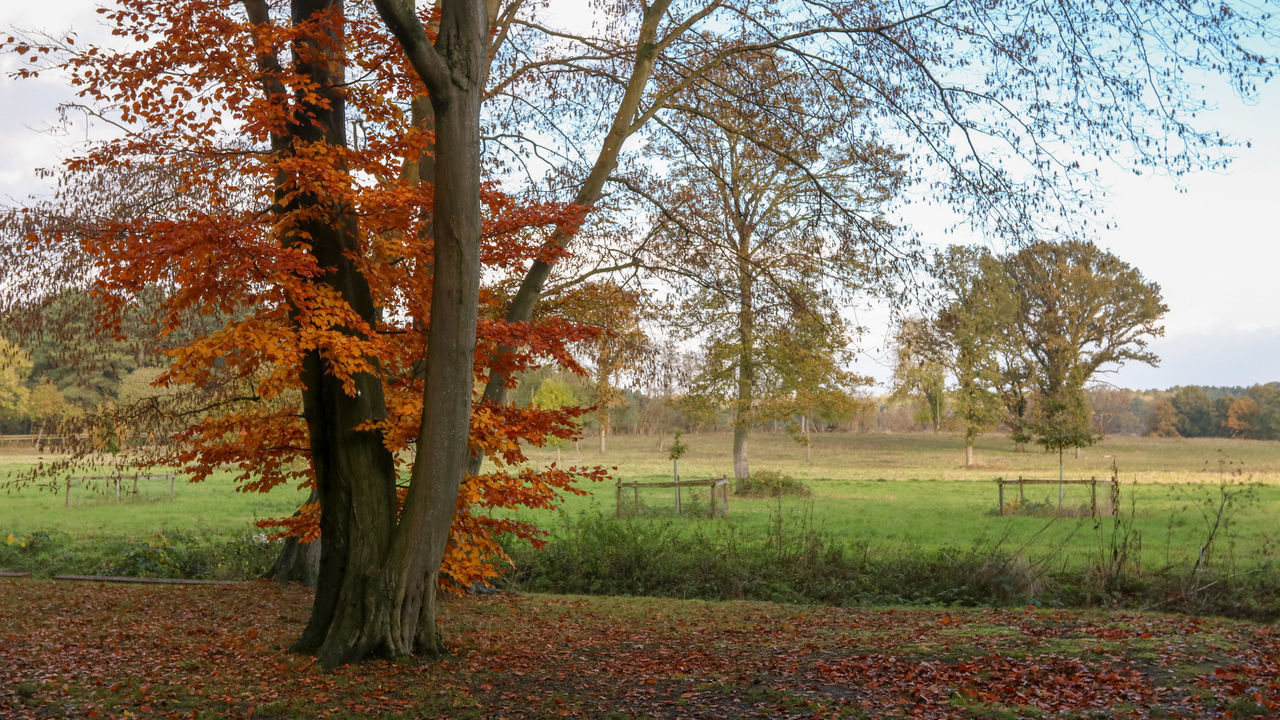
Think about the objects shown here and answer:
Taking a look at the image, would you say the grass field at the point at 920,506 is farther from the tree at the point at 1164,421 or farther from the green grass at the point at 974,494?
the tree at the point at 1164,421

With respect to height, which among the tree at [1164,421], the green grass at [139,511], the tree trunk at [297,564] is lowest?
the green grass at [139,511]

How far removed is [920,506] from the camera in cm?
2136

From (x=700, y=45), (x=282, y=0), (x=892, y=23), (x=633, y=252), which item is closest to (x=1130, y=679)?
(x=892, y=23)

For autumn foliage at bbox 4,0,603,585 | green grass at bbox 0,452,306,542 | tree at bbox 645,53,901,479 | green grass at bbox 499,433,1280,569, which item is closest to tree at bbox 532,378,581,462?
green grass at bbox 499,433,1280,569

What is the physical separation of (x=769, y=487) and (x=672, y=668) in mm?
18369

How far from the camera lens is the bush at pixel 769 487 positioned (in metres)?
24.8

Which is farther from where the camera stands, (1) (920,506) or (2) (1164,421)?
(2) (1164,421)

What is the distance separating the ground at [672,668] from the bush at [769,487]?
15.1 metres

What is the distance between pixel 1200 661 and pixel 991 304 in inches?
201

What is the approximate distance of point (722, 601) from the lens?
11430 millimetres

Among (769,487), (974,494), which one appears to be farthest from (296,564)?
(974,494)

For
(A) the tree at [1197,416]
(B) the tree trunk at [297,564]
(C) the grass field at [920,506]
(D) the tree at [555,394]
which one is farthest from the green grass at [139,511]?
(A) the tree at [1197,416]

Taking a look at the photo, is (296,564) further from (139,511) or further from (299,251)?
(139,511)

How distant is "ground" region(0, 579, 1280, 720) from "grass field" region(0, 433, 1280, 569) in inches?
83.9
